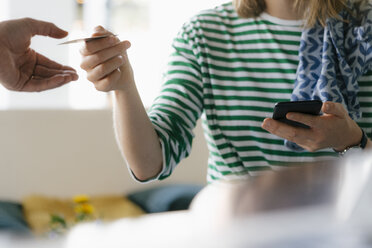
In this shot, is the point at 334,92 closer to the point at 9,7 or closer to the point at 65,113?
the point at 65,113

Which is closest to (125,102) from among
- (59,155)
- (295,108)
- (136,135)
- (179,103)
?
(136,135)

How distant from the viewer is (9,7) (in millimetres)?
3420

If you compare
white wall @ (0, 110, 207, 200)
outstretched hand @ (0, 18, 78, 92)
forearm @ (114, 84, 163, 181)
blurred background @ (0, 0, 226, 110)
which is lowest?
white wall @ (0, 110, 207, 200)

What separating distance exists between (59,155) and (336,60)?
2013mm

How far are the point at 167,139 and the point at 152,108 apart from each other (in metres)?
0.11

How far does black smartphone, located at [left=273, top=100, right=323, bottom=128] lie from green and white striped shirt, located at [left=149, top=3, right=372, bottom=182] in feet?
0.61

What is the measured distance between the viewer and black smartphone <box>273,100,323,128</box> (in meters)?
0.87

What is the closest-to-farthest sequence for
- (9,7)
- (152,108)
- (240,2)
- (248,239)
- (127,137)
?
(248,239) → (127,137) → (152,108) → (240,2) → (9,7)

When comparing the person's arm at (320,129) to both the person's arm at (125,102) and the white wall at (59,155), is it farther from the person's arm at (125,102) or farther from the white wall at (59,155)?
the white wall at (59,155)

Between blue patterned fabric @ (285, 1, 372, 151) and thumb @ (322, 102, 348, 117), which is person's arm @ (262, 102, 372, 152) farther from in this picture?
blue patterned fabric @ (285, 1, 372, 151)

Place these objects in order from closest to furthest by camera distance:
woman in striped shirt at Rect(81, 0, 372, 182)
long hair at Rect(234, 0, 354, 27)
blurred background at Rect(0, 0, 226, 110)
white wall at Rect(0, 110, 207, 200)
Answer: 1. woman in striped shirt at Rect(81, 0, 372, 182)
2. long hair at Rect(234, 0, 354, 27)
3. white wall at Rect(0, 110, 207, 200)
4. blurred background at Rect(0, 0, 226, 110)

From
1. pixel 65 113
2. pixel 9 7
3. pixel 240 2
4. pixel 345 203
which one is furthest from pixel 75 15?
pixel 345 203

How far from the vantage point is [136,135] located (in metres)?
0.94

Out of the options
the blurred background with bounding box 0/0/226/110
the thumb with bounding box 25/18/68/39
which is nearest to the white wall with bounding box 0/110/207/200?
the blurred background with bounding box 0/0/226/110
